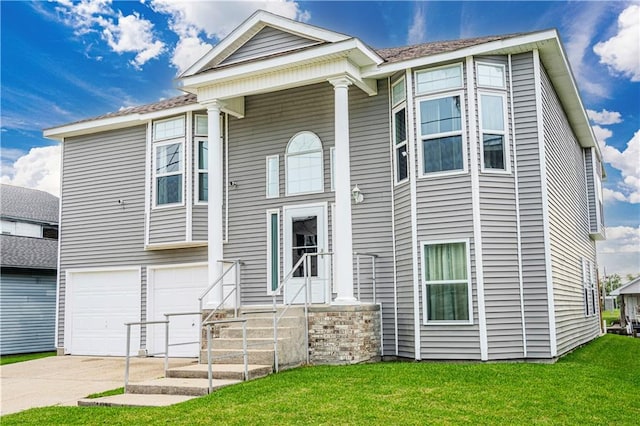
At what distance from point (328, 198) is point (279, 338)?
12.0 ft

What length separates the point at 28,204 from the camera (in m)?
21.7

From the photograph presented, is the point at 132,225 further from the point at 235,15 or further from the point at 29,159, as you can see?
the point at 29,159

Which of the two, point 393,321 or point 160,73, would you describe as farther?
point 160,73

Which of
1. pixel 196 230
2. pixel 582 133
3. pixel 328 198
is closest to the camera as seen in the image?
pixel 328 198

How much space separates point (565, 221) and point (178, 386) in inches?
367

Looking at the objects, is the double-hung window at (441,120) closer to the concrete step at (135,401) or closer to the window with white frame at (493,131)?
the window with white frame at (493,131)

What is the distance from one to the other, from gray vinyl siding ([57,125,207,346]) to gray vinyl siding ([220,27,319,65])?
12.6 ft

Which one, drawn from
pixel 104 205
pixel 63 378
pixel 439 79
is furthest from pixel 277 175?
pixel 63 378

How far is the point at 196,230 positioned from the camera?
13.7m

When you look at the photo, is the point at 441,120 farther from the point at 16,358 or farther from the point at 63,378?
the point at 16,358

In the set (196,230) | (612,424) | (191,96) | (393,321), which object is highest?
(191,96)

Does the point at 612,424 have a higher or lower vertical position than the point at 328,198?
lower

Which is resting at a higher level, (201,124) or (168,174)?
(201,124)

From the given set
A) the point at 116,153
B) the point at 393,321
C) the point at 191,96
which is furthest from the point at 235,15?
the point at 393,321
